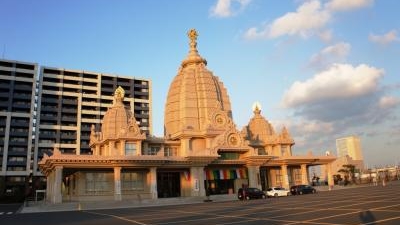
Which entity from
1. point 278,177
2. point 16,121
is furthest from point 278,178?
point 16,121

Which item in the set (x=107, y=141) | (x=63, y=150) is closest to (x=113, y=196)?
(x=107, y=141)

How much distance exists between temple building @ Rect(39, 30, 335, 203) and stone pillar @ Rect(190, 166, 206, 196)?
14 cm

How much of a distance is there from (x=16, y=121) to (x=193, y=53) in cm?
6216

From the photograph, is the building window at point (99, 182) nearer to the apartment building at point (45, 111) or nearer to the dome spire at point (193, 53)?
the dome spire at point (193, 53)

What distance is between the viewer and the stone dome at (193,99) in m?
63.2

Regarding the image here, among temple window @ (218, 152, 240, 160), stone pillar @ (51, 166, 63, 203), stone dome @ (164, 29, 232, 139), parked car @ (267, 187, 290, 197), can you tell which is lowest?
parked car @ (267, 187, 290, 197)

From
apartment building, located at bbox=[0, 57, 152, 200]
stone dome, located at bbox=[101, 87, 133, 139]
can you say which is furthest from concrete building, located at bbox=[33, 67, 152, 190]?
stone dome, located at bbox=[101, 87, 133, 139]

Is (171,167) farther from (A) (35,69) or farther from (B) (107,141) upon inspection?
(A) (35,69)

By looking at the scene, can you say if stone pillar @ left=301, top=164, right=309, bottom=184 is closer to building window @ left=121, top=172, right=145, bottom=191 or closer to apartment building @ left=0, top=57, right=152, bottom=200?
building window @ left=121, top=172, right=145, bottom=191

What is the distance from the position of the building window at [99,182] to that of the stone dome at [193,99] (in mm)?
12693

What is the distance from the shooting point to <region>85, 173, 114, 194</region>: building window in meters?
53.2

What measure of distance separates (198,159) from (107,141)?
13444 mm

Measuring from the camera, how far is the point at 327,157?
6612 centimetres

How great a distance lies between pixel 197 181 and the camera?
56156mm
